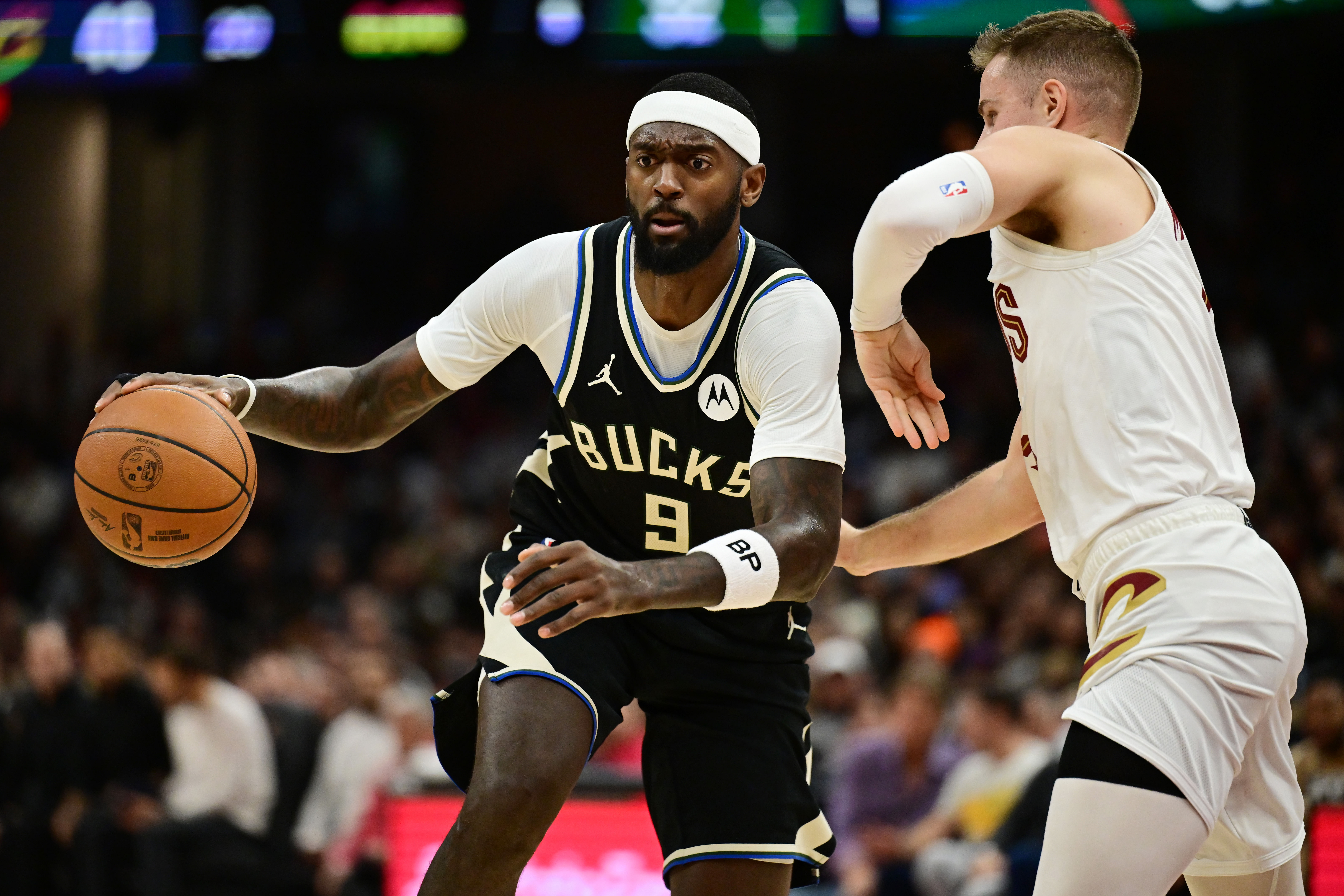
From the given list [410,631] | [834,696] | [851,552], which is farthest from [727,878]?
[410,631]

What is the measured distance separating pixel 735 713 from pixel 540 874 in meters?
3.08

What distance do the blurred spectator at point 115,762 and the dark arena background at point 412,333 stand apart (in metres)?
0.02

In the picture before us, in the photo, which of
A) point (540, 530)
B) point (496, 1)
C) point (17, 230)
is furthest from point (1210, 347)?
point (17, 230)

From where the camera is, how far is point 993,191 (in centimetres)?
312

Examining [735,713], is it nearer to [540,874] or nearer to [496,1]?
[540,874]

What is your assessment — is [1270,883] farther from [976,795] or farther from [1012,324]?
[976,795]

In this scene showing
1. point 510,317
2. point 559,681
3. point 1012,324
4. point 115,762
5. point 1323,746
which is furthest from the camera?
point 115,762

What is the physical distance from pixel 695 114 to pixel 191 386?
4.82 ft

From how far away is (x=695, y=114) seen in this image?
3.91 meters

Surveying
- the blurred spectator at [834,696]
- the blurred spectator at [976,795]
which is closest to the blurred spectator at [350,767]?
the blurred spectator at [834,696]

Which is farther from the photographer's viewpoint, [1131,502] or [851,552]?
[851,552]

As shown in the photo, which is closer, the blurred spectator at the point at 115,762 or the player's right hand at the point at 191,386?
the player's right hand at the point at 191,386

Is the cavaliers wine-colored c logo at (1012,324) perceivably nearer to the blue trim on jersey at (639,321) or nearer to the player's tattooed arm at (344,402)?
the blue trim on jersey at (639,321)

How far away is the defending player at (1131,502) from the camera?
3.01 m
